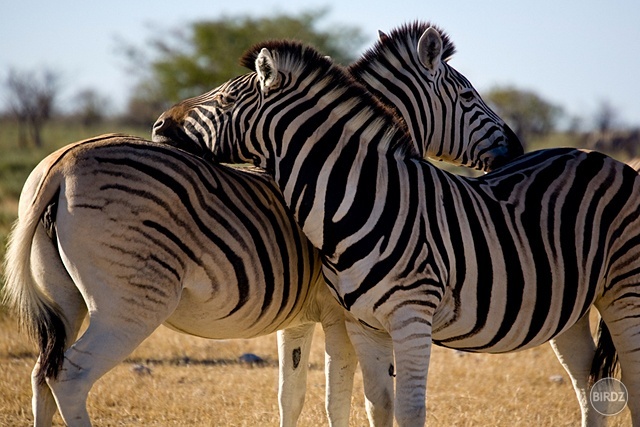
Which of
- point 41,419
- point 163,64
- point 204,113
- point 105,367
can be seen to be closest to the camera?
point 105,367

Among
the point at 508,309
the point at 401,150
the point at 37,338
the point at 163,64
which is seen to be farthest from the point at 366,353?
the point at 163,64

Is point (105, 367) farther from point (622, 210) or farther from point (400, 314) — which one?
point (622, 210)

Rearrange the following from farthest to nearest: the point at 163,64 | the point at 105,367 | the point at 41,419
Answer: the point at 163,64, the point at 41,419, the point at 105,367

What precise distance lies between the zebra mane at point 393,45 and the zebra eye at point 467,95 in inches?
17.2

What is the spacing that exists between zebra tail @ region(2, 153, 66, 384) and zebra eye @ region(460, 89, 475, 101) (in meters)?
2.69

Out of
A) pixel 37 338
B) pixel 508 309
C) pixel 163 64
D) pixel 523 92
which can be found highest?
pixel 523 92

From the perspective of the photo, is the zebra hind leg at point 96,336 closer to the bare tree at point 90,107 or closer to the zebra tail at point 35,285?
the zebra tail at point 35,285

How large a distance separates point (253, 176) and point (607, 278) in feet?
7.18

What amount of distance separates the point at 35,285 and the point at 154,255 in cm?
69

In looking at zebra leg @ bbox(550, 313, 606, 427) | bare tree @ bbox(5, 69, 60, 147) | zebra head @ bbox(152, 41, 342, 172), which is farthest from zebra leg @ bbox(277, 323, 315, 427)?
bare tree @ bbox(5, 69, 60, 147)

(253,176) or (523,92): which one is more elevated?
(523,92)

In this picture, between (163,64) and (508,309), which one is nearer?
(508,309)

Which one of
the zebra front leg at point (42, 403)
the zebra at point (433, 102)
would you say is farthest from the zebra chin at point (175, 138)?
the zebra front leg at point (42, 403)

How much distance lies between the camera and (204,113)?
183 inches
